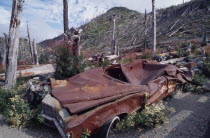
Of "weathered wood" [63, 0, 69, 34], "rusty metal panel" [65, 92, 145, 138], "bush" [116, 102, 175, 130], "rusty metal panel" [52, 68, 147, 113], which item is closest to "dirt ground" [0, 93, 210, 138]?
"bush" [116, 102, 175, 130]

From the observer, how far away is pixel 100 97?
4.03 m

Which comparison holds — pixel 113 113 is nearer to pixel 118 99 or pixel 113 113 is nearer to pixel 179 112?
pixel 118 99

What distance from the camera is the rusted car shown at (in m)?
3.64

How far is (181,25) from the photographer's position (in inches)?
1097

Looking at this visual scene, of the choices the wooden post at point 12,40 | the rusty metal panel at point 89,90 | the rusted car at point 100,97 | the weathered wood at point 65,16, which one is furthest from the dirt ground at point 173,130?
the weathered wood at point 65,16

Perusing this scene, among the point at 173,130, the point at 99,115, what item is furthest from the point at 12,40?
the point at 173,130

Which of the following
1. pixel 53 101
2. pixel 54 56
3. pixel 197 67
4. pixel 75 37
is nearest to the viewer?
pixel 53 101

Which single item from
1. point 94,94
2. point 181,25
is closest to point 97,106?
point 94,94

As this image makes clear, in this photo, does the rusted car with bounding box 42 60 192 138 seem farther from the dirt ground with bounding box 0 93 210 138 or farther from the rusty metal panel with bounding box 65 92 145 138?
the dirt ground with bounding box 0 93 210 138

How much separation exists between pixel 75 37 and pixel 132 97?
4.62 meters

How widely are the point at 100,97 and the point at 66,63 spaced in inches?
143

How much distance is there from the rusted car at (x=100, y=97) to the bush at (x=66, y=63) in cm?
210

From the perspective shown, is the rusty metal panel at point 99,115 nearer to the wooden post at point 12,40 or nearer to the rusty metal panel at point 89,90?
the rusty metal panel at point 89,90

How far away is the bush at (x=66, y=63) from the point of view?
7.25 metres
